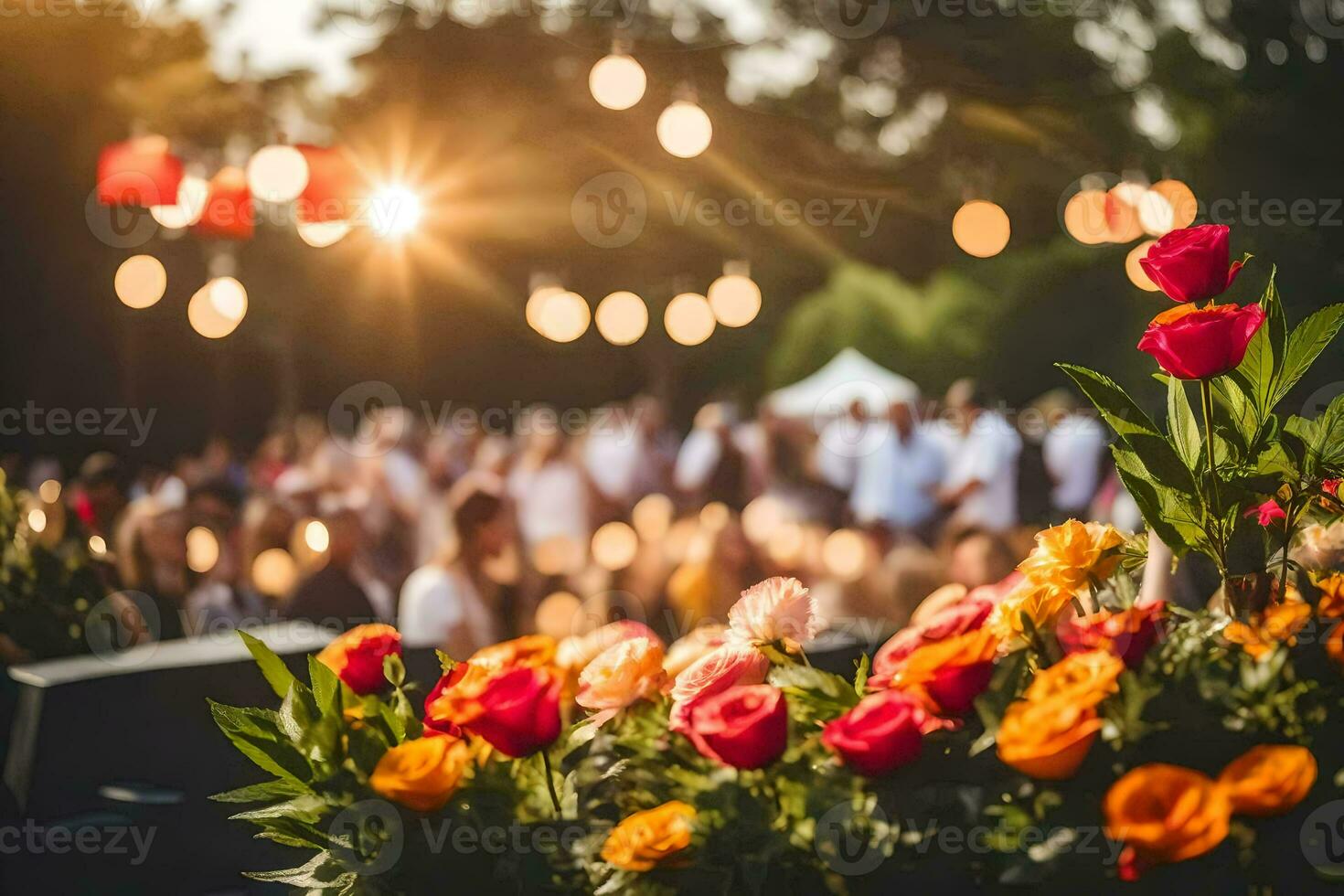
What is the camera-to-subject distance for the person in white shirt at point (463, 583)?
475 cm

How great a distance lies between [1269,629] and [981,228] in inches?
191

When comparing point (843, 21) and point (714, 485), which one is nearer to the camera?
point (843, 21)

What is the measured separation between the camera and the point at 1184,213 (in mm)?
5434

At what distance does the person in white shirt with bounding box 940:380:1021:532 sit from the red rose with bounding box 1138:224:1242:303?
5.22 metres

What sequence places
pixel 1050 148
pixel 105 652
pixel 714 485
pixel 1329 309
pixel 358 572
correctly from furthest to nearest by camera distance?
pixel 714 485, pixel 358 572, pixel 1050 148, pixel 105 652, pixel 1329 309

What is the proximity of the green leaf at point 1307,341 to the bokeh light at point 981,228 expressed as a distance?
4.64 meters

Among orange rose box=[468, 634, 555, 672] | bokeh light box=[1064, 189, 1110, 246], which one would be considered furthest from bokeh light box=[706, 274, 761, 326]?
orange rose box=[468, 634, 555, 672]

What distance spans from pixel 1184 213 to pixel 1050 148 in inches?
24.4

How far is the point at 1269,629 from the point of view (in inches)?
47.0

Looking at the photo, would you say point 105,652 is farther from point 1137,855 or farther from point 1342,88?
point 1342,88

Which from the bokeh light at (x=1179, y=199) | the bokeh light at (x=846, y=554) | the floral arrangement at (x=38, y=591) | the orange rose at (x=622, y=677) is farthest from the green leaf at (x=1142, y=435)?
the bokeh light at (x=846, y=554)

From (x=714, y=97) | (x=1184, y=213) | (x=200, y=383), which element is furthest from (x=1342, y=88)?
(x=200, y=383)

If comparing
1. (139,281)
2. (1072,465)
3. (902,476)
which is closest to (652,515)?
(902,476)

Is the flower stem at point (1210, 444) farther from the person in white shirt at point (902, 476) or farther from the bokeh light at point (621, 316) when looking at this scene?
the bokeh light at point (621, 316)
